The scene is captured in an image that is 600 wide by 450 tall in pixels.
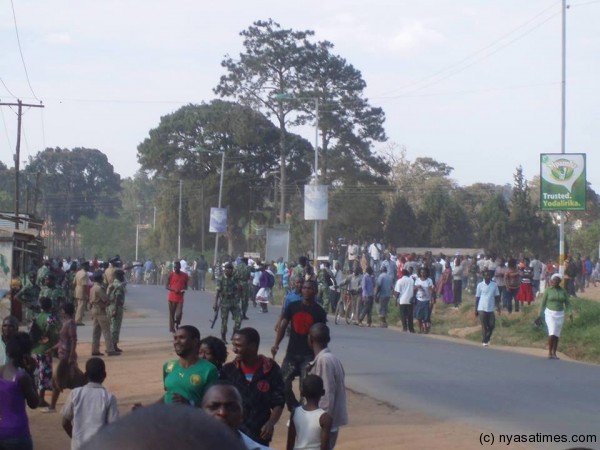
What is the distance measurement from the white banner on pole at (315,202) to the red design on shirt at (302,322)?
27.4 metres

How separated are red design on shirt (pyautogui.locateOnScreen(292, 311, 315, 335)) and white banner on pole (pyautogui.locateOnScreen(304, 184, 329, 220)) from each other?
2744 cm

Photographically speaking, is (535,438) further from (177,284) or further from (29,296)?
(177,284)

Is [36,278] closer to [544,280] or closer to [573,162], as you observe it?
[573,162]

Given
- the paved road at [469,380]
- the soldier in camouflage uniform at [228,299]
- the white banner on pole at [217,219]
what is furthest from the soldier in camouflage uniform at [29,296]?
the white banner on pole at [217,219]

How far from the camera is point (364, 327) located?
91.4 ft

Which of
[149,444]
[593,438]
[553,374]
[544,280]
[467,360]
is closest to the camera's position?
[149,444]

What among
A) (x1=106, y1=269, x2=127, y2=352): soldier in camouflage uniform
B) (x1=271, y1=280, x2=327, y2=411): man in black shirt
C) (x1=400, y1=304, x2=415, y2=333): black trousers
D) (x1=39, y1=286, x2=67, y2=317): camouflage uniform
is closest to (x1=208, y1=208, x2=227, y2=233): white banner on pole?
(x1=400, y1=304, x2=415, y2=333): black trousers

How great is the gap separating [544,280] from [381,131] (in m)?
25.0

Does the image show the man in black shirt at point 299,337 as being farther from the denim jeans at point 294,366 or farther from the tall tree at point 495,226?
the tall tree at point 495,226

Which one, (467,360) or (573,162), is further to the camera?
(573,162)

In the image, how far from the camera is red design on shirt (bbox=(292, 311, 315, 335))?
10.5m

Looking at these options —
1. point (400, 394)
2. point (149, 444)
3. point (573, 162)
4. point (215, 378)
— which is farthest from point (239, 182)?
point (149, 444)

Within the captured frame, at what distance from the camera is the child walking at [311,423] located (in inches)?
282

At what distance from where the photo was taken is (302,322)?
1058 cm
